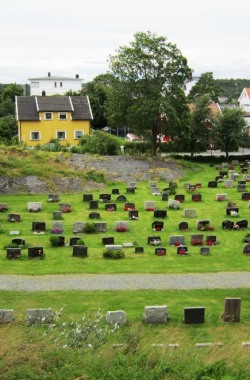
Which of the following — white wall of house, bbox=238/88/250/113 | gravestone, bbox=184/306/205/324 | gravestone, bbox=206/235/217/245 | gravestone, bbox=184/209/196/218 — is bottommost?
gravestone, bbox=184/306/205/324

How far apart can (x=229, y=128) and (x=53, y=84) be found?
6947 cm

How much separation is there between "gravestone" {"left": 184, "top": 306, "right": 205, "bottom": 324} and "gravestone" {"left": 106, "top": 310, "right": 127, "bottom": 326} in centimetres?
218

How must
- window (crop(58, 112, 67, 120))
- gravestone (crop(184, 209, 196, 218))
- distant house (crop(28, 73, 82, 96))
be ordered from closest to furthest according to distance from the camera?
gravestone (crop(184, 209, 196, 218)), window (crop(58, 112, 67, 120)), distant house (crop(28, 73, 82, 96))

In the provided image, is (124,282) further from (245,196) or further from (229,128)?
(229,128)

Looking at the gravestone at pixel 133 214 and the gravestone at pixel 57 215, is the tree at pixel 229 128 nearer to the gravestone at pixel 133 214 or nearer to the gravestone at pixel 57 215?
the gravestone at pixel 133 214

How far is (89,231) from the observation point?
105 feet

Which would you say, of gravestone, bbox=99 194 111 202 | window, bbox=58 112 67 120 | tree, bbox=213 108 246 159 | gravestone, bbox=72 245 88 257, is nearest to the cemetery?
gravestone, bbox=72 245 88 257

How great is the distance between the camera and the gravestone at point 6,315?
18.7m

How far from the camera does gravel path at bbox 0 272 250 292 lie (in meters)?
22.9

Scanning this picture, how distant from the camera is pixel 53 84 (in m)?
122

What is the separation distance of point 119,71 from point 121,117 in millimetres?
4341

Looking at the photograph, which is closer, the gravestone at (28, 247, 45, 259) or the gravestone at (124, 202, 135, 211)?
the gravestone at (28, 247, 45, 259)

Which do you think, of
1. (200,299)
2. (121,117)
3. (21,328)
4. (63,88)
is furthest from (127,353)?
(63,88)

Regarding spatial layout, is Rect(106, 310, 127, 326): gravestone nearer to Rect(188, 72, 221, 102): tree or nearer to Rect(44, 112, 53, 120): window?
Rect(44, 112, 53, 120): window
